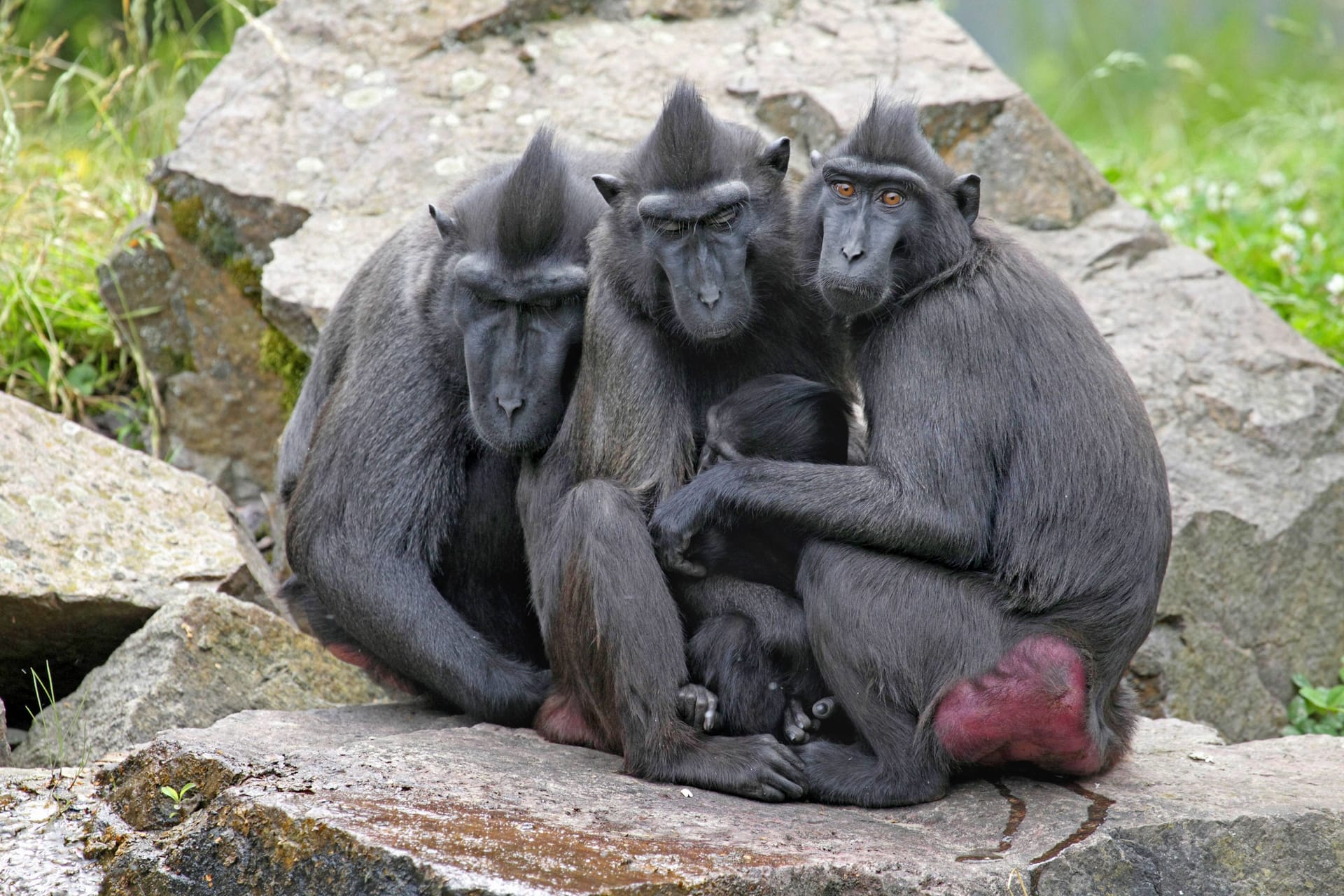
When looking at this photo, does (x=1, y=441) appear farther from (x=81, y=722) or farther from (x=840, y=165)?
(x=840, y=165)

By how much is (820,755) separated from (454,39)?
571 centimetres

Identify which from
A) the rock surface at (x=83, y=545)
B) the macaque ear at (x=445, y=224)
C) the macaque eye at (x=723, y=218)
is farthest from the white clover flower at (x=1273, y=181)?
the rock surface at (x=83, y=545)

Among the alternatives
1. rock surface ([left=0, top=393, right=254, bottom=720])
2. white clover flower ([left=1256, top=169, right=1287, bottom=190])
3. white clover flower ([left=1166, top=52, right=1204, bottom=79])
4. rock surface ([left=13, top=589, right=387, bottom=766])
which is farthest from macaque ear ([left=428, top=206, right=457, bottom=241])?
white clover flower ([left=1256, top=169, right=1287, bottom=190])

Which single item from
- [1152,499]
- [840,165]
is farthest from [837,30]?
[1152,499]

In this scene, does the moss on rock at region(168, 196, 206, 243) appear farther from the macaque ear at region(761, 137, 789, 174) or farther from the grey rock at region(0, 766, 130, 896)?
the grey rock at region(0, 766, 130, 896)

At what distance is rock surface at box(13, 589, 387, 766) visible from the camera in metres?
5.43

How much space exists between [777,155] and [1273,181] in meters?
7.23

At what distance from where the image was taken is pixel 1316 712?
21.7 feet

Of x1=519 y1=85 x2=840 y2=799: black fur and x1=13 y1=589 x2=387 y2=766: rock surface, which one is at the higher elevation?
x1=519 y1=85 x2=840 y2=799: black fur

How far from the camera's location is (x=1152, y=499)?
441cm

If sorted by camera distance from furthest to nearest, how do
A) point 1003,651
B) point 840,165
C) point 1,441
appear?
point 1,441 < point 840,165 < point 1003,651

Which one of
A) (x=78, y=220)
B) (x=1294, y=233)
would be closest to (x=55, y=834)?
(x=78, y=220)

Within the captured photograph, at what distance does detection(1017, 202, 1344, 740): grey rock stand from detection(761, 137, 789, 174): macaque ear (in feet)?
9.06

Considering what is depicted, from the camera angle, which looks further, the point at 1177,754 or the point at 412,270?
the point at 412,270
